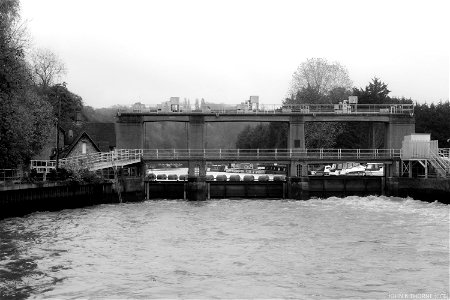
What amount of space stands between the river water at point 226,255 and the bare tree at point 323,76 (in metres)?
50.0

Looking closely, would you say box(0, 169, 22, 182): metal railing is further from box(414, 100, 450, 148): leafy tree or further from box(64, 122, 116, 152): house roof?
box(414, 100, 450, 148): leafy tree

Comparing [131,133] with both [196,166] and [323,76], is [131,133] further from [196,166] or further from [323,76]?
[323,76]

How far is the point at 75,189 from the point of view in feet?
169

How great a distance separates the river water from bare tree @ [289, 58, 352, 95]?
50017mm

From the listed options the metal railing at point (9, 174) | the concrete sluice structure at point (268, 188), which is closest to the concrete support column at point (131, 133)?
the concrete sluice structure at point (268, 188)

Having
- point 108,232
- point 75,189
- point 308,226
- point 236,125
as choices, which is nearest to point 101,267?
point 108,232

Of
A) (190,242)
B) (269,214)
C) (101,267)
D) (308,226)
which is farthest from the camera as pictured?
(269,214)

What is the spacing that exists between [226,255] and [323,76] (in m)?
70.3

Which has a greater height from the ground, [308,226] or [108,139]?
[108,139]

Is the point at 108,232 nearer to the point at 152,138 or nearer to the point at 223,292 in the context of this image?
the point at 223,292

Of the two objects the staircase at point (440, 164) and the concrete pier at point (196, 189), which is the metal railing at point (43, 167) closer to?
the concrete pier at point (196, 189)

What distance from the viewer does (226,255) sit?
28359 mm

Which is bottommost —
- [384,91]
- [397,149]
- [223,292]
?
[223,292]

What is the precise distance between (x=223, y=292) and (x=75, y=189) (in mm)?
32333
